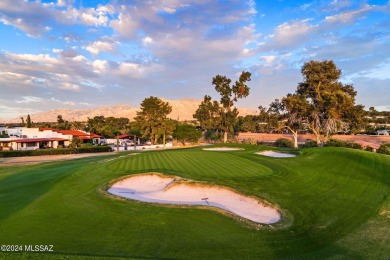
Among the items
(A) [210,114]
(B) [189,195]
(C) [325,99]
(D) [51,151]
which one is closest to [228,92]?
(A) [210,114]

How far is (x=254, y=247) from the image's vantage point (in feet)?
24.8

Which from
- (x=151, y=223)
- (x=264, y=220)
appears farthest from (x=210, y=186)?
(x=151, y=223)

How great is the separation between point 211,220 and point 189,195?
3950 millimetres

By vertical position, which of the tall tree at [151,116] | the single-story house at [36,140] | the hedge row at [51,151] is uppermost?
the tall tree at [151,116]

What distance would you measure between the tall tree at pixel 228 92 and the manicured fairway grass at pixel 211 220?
42.0m

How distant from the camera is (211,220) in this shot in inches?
376

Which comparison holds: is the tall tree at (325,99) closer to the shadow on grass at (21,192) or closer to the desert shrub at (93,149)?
the desert shrub at (93,149)

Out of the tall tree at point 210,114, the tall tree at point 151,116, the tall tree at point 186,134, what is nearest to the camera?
the tall tree at point 210,114

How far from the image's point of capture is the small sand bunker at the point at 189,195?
36.5 ft

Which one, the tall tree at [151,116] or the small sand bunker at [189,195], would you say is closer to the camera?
the small sand bunker at [189,195]

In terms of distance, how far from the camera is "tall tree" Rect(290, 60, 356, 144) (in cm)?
4094

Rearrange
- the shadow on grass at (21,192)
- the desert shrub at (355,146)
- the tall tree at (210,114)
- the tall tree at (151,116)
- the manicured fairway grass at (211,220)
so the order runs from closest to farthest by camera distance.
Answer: the manicured fairway grass at (211,220) < the shadow on grass at (21,192) < the desert shrub at (355,146) < the tall tree at (210,114) < the tall tree at (151,116)

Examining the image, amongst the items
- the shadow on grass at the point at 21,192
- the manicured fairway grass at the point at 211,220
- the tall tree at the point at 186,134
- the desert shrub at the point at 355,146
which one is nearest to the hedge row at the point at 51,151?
the tall tree at the point at 186,134

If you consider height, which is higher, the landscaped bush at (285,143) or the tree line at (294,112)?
the tree line at (294,112)
